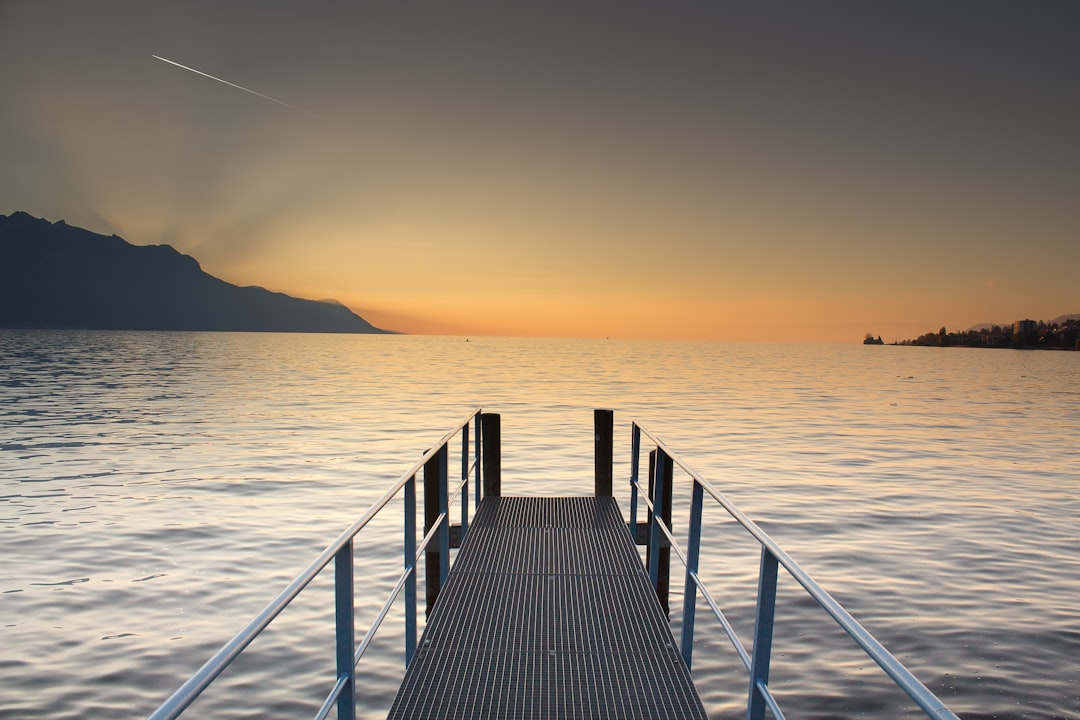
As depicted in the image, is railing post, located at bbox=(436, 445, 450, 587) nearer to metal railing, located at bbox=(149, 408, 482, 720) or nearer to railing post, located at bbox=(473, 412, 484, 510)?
metal railing, located at bbox=(149, 408, 482, 720)

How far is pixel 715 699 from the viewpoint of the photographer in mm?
6629

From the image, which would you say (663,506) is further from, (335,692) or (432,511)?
(335,692)

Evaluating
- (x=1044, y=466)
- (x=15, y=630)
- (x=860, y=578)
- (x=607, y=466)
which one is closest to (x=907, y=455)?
(x=1044, y=466)

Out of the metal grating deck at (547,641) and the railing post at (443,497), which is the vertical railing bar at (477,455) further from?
the railing post at (443,497)

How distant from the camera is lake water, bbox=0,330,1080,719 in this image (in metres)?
6.89

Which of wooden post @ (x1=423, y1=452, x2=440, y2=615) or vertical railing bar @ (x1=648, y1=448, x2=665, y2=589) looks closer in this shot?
wooden post @ (x1=423, y1=452, x2=440, y2=615)

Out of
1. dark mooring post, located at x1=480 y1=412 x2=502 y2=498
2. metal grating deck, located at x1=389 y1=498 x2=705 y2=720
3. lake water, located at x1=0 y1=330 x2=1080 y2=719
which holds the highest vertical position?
dark mooring post, located at x1=480 y1=412 x2=502 y2=498

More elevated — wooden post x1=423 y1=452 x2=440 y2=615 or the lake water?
wooden post x1=423 y1=452 x2=440 y2=615

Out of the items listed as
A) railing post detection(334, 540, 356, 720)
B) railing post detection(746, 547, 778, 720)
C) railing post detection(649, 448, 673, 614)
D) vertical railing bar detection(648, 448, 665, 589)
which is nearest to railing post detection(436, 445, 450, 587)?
vertical railing bar detection(648, 448, 665, 589)

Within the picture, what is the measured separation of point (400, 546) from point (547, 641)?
6.59m

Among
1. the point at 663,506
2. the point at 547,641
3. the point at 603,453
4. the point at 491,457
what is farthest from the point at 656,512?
the point at 491,457

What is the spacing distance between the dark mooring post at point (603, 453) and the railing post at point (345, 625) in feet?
21.6

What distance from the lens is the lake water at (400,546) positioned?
22.6ft

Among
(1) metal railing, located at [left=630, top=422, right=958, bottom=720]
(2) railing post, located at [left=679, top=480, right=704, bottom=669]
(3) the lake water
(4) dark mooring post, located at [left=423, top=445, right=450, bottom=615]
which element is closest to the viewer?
(1) metal railing, located at [left=630, top=422, right=958, bottom=720]
